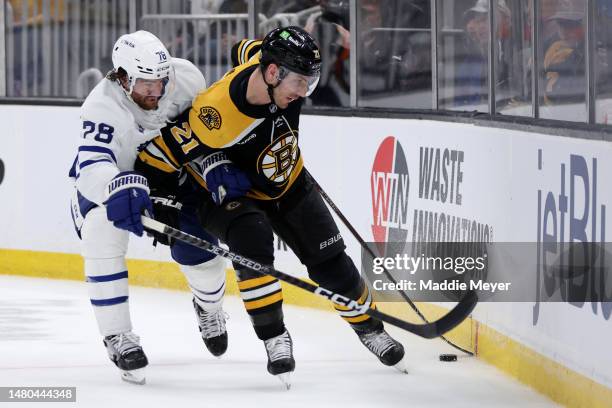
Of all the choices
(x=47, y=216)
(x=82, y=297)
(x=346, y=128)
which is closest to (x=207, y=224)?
(x=346, y=128)

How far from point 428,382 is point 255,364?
0.74 meters

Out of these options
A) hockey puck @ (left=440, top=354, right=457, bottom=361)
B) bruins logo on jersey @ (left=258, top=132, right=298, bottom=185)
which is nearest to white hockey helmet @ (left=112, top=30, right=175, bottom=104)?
bruins logo on jersey @ (left=258, top=132, right=298, bottom=185)

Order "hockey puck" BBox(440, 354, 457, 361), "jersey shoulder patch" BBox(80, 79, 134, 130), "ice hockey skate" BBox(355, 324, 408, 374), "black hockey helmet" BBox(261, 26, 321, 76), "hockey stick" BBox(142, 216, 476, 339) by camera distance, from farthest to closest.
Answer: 1. "hockey puck" BBox(440, 354, 457, 361)
2. "ice hockey skate" BBox(355, 324, 408, 374)
3. "jersey shoulder patch" BBox(80, 79, 134, 130)
4. "hockey stick" BBox(142, 216, 476, 339)
5. "black hockey helmet" BBox(261, 26, 321, 76)

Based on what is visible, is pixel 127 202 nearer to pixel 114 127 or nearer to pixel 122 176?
pixel 122 176

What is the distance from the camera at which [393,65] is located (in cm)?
670

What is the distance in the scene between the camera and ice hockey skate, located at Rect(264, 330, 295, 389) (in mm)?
4727

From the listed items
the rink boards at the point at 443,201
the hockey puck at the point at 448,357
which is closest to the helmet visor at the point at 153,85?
the rink boards at the point at 443,201

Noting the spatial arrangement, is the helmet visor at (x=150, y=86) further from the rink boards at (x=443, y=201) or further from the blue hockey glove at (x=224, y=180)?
the rink boards at (x=443, y=201)

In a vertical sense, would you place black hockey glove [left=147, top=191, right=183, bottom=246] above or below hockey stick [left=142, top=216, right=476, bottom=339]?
above

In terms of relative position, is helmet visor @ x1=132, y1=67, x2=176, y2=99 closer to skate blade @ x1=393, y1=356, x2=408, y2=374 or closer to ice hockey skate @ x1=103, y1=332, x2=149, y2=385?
ice hockey skate @ x1=103, y1=332, x2=149, y2=385

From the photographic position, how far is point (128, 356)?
4.82 metres

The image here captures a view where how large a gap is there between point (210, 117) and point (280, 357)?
32.6 inches

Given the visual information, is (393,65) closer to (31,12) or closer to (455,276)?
(455,276)

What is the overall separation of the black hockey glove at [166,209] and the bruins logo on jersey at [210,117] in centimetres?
43
